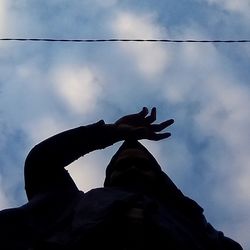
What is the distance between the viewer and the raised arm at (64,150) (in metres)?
5.02

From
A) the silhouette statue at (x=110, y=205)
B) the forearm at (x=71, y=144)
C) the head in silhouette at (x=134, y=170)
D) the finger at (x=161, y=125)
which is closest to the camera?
the silhouette statue at (x=110, y=205)

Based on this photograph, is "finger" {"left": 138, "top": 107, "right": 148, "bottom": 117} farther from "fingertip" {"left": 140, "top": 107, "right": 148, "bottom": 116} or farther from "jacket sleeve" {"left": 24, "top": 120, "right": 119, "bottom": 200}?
"jacket sleeve" {"left": 24, "top": 120, "right": 119, "bottom": 200}

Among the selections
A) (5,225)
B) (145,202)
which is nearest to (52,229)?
(5,225)

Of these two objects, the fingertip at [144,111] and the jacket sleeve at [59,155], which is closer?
the jacket sleeve at [59,155]

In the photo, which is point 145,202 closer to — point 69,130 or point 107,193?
point 107,193

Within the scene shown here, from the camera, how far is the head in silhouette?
5.31 meters

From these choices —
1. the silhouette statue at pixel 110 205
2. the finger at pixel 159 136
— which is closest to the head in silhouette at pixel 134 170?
the silhouette statue at pixel 110 205

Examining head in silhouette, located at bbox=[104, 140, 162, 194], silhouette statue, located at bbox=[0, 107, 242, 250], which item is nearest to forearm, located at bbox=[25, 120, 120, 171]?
silhouette statue, located at bbox=[0, 107, 242, 250]

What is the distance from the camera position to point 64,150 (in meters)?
5.04

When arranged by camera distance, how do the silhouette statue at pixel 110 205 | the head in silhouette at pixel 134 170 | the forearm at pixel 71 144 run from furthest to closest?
the head in silhouette at pixel 134 170
the forearm at pixel 71 144
the silhouette statue at pixel 110 205

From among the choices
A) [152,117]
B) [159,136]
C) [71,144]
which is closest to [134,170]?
[159,136]

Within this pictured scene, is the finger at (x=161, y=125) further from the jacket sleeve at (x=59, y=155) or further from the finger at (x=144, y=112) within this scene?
the jacket sleeve at (x=59, y=155)

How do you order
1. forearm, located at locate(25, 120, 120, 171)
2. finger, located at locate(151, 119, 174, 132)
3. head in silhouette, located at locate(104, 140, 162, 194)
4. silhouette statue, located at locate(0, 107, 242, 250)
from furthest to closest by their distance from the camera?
finger, located at locate(151, 119, 174, 132) → head in silhouette, located at locate(104, 140, 162, 194) → forearm, located at locate(25, 120, 120, 171) → silhouette statue, located at locate(0, 107, 242, 250)

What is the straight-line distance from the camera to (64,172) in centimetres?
512
